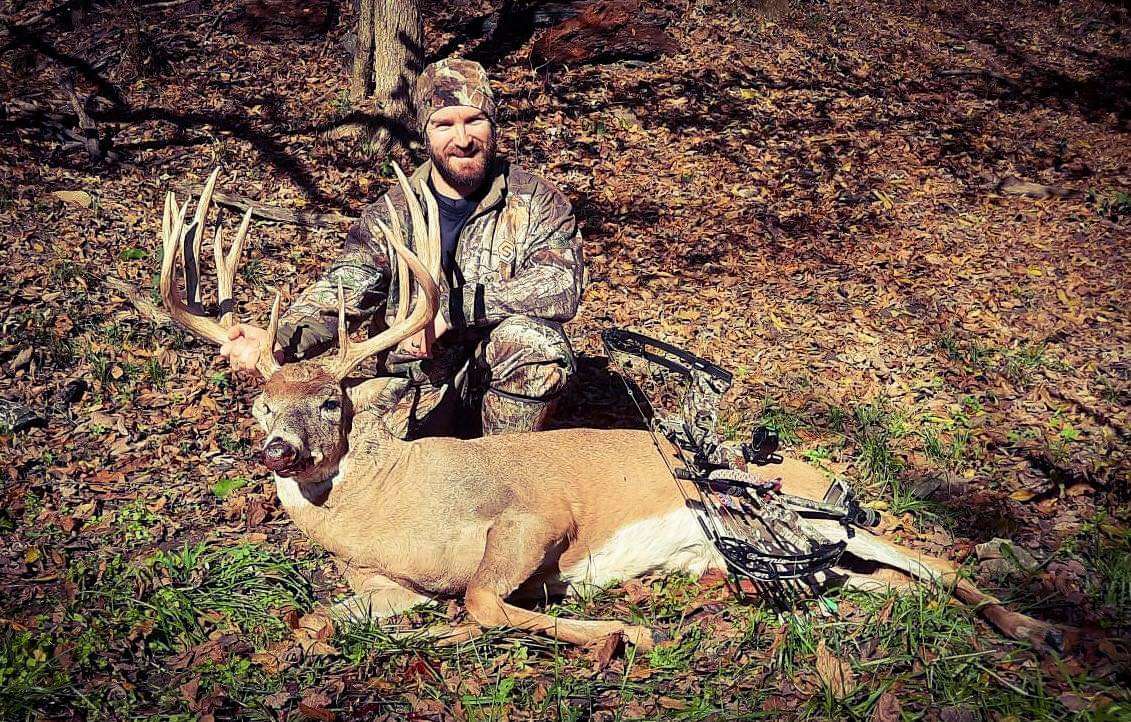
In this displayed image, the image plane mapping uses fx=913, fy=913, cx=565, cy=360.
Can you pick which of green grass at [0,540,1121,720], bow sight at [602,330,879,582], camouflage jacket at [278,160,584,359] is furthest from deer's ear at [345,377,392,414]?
bow sight at [602,330,879,582]

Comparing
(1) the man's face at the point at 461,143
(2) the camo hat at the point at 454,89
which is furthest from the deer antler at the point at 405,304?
(2) the camo hat at the point at 454,89

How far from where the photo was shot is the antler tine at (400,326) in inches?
150

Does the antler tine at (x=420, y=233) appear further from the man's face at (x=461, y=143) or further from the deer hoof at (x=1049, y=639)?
the deer hoof at (x=1049, y=639)

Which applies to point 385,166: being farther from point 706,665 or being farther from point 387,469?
point 706,665

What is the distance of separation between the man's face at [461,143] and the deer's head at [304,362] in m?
0.70

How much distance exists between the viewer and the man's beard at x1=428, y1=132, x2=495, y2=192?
4805mm

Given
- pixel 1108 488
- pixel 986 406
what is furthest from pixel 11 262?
pixel 1108 488

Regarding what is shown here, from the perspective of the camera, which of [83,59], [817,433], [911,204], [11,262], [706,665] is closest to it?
[706,665]

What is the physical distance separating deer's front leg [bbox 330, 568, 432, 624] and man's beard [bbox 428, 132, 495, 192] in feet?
6.86

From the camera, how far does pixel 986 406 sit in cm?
570

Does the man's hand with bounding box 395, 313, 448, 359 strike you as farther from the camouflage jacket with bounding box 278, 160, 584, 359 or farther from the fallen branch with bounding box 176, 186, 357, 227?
the fallen branch with bounding box 176, 186, 357, 227

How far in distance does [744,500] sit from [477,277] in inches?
74.3

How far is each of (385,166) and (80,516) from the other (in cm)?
470

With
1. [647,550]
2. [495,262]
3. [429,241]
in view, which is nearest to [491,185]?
[495,262]
